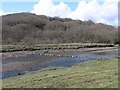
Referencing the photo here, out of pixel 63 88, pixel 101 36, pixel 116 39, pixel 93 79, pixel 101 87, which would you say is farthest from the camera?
pixel 101 36

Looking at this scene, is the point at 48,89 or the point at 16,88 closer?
the point at 48,89

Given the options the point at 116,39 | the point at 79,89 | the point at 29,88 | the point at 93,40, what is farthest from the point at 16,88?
the point at 93,40

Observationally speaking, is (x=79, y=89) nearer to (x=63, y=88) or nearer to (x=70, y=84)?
(x=63, y=88)

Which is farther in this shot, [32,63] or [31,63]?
[31,63]

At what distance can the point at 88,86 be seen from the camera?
20.0 metres

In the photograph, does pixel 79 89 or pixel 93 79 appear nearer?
pixel 79 89

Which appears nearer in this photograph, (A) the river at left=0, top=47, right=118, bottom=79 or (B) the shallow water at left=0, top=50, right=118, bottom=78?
(A) the river at left=0, top=47, right=118, bottom=79

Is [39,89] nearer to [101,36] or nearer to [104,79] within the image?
[104,79]

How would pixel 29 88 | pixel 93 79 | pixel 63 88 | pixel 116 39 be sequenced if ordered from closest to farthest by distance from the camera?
pixel 63 88, pixel 29 88, pixel 93 79, pixel 116 39

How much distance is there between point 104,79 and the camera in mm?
22500

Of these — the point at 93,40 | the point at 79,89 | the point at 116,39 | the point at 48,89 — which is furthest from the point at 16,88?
A: the point at 93,40

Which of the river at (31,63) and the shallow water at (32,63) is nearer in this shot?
the river at (31,63)

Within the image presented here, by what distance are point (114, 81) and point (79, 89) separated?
2.95 m

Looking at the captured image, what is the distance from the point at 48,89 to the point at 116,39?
143 metres
